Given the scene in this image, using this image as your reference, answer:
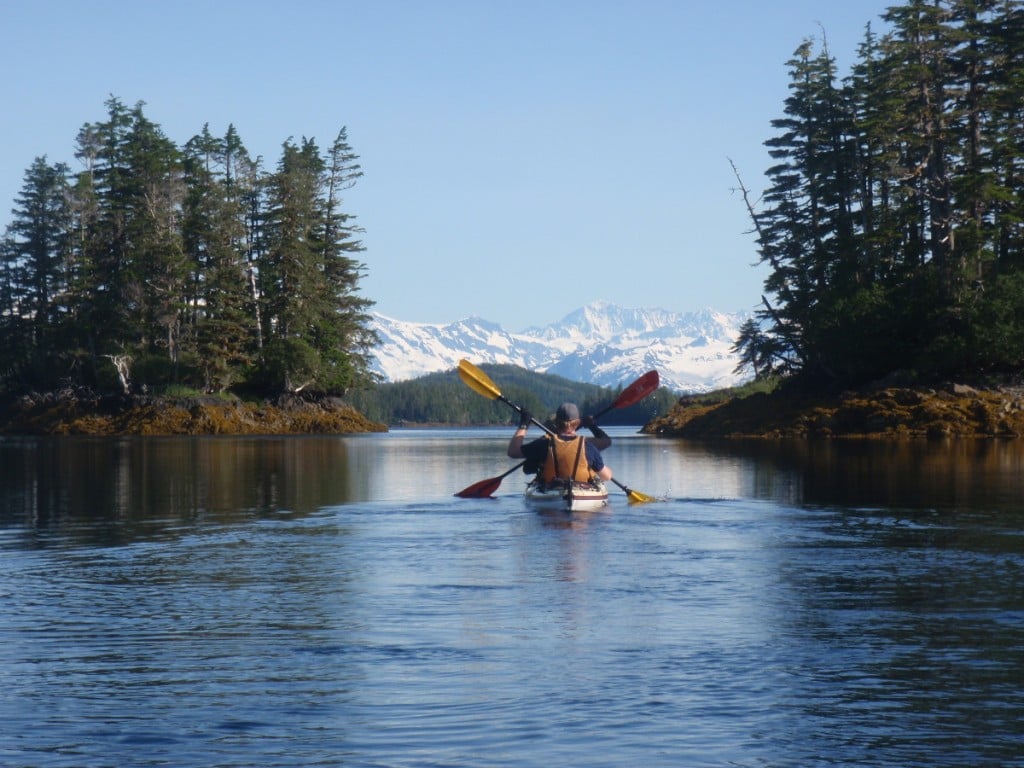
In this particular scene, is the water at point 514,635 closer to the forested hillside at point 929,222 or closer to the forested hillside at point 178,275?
the forested hillside at point 929,222

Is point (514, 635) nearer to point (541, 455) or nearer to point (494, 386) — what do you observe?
point (541, 455)

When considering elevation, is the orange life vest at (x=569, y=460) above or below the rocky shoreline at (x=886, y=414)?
below


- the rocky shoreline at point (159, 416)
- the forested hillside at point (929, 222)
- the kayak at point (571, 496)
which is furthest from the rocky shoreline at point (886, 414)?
the kayak at point (571, 496)

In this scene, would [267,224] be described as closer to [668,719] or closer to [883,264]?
[883,264]

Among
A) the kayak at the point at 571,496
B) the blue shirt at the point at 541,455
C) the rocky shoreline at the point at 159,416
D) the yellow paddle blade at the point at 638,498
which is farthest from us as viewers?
the rocky shoreline at the point at 159,416

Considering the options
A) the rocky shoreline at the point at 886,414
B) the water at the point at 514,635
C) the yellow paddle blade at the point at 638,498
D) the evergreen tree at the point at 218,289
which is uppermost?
the evergreen tree at the point at 218,289

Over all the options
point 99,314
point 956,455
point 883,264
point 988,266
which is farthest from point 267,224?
point 956,455

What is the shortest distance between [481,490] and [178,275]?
197 ft

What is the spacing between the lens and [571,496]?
78.1 ft

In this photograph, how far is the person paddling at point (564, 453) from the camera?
2431 centimetres

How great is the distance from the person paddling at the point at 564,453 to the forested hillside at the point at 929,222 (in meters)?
35.8

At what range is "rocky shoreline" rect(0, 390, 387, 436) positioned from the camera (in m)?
78.1

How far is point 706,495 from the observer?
89.4ft

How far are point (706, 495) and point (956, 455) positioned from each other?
56.8ft
